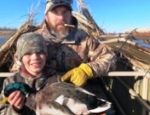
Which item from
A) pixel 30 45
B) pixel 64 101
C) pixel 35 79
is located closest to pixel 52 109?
pixel 64 101

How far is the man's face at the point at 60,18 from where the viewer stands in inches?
124

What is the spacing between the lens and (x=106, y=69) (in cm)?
304

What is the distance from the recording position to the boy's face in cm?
261

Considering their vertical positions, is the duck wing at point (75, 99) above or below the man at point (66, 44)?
below

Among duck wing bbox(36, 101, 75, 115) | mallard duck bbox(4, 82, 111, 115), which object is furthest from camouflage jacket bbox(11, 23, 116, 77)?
duck wing bbox(36, 101, 75, 115)

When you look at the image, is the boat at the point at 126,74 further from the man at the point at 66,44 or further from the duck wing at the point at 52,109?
the duck wing at the point at 52,109

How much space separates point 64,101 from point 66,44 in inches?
46.5

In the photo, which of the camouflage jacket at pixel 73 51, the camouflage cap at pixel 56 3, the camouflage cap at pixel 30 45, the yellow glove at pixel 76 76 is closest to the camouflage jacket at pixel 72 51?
the camouflage jacket at pixel 73 51

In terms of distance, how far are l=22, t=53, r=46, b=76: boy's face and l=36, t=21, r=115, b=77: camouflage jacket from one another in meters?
0.53

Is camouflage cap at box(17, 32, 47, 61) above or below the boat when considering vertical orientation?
above

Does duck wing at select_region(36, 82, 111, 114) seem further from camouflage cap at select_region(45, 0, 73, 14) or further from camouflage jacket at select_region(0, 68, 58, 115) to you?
camouflage cap at select_region(45, 0, 73, 14)

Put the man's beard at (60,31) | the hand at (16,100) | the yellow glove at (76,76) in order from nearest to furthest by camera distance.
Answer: the hand at (16,100) → the yellow glove at (76,76) → the man's beard at (60,31)

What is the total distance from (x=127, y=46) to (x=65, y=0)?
4.80 ft

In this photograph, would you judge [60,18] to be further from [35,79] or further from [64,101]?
[64,101]
